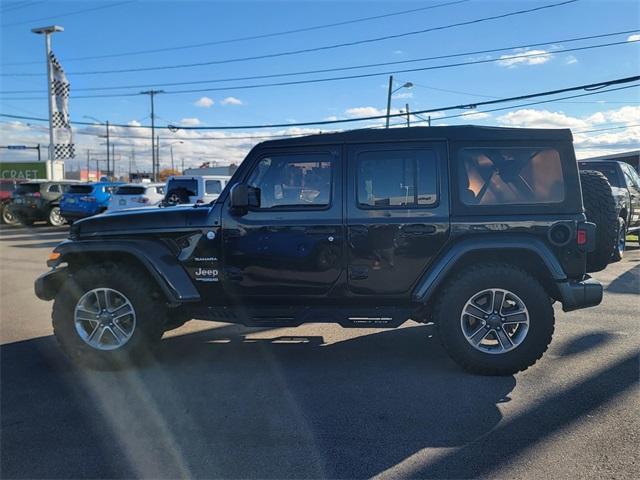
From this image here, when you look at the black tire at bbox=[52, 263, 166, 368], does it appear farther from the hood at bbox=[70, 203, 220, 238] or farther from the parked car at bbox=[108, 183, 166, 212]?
the parked car at bbox=[108, 183, 166, 212]

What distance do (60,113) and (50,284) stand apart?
33.0 meters

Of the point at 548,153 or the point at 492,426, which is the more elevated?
the point at 548,153

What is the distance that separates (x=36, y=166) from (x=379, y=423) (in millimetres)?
57202

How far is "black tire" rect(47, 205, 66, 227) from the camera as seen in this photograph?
66.3 feet

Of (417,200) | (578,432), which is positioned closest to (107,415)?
(417,200)

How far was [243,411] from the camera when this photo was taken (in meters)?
3.82

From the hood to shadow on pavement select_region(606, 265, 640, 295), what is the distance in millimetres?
6442

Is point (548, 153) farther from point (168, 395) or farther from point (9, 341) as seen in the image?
point (9, 341)

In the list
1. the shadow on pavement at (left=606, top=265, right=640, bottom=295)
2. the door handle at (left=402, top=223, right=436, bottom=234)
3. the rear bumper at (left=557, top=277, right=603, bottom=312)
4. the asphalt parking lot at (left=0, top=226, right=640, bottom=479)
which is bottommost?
the asphalt parking lot at (left=0, top=226, right=640, bottom=479)

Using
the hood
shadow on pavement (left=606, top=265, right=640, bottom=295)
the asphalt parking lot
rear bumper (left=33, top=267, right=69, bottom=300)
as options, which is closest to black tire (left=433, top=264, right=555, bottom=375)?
the asphalt parking lot

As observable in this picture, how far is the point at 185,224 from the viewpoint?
4676mm

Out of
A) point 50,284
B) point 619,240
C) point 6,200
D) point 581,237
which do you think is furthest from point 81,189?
point 581,237

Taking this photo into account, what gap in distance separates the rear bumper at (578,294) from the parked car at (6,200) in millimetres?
21785

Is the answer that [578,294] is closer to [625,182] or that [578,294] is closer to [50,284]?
[50,284]
